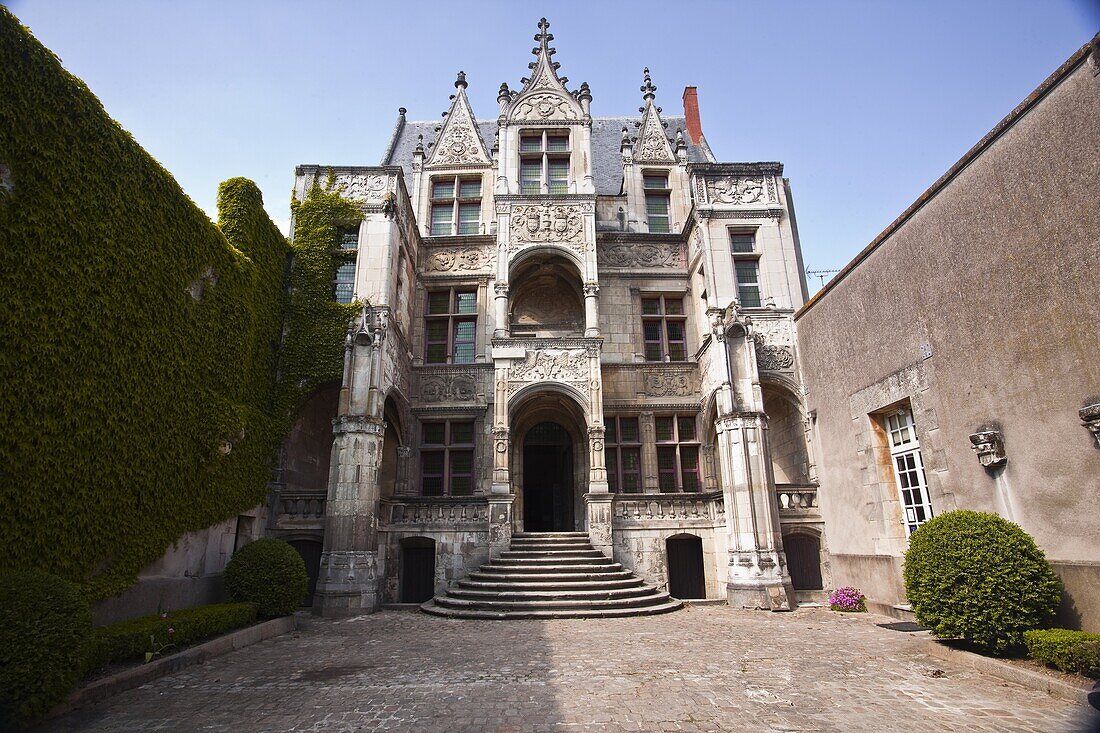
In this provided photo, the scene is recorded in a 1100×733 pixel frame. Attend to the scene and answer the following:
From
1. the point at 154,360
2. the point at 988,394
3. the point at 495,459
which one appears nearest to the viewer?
the point at 988,394

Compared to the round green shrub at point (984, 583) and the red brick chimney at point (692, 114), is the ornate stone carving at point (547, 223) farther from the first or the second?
the round green shrub at point (984, 583)

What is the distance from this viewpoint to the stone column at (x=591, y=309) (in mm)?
14766

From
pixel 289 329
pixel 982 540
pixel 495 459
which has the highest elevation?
pixel 289 329

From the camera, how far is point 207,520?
1059cm

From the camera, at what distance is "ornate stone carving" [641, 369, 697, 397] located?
1602cm

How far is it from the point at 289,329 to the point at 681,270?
11.5 metres

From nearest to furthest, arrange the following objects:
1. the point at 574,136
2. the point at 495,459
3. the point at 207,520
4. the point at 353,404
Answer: the point at 207,520, the point at 353,404, the point at 495,459, the point at 574,136

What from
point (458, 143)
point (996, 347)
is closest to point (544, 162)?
point (458, 143)

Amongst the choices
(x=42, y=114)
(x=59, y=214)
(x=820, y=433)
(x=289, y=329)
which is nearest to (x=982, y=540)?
(x=820, y=433)

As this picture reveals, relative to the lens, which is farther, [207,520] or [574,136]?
[574,136]

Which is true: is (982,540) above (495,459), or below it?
below

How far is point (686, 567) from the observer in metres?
14.0

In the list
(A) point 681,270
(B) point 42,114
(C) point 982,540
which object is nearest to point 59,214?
(B) point 42,114

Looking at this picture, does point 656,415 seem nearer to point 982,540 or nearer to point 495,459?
point 495,459
